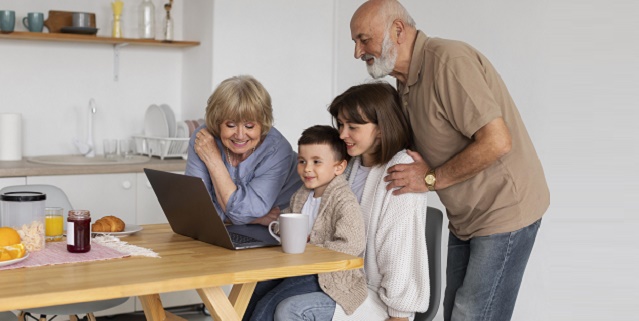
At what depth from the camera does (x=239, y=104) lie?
2629 millimetres

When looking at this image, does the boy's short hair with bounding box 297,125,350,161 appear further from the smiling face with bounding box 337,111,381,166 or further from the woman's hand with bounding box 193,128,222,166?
the woman's hand with bounding box 193,128,222,166

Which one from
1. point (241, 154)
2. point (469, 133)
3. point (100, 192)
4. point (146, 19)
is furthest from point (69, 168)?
point (469, 133)

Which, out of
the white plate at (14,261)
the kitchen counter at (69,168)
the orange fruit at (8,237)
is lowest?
the kitchen counter at (69,168)

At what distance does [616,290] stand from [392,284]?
1106 mm

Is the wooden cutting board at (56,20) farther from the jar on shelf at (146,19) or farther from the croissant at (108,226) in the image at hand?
the croissant at (108,226)

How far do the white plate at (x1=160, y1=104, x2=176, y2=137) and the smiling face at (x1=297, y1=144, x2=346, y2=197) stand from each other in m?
2.09

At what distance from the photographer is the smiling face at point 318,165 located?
248cm

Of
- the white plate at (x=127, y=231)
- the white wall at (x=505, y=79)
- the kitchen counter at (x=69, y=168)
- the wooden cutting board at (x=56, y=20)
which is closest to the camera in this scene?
the white plate at (x=127, y=231)

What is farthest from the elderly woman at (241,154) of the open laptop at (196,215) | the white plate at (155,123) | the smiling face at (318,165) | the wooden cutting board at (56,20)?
the wooden cutting board at (56,20)

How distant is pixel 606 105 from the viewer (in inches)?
119

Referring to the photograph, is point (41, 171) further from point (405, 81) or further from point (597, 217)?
point (597, 217)

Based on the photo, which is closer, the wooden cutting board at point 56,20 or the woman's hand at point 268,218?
the woman's hand at point 268,218

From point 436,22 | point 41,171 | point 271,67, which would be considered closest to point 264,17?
point 271,67

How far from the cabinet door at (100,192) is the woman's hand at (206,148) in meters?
1.46
